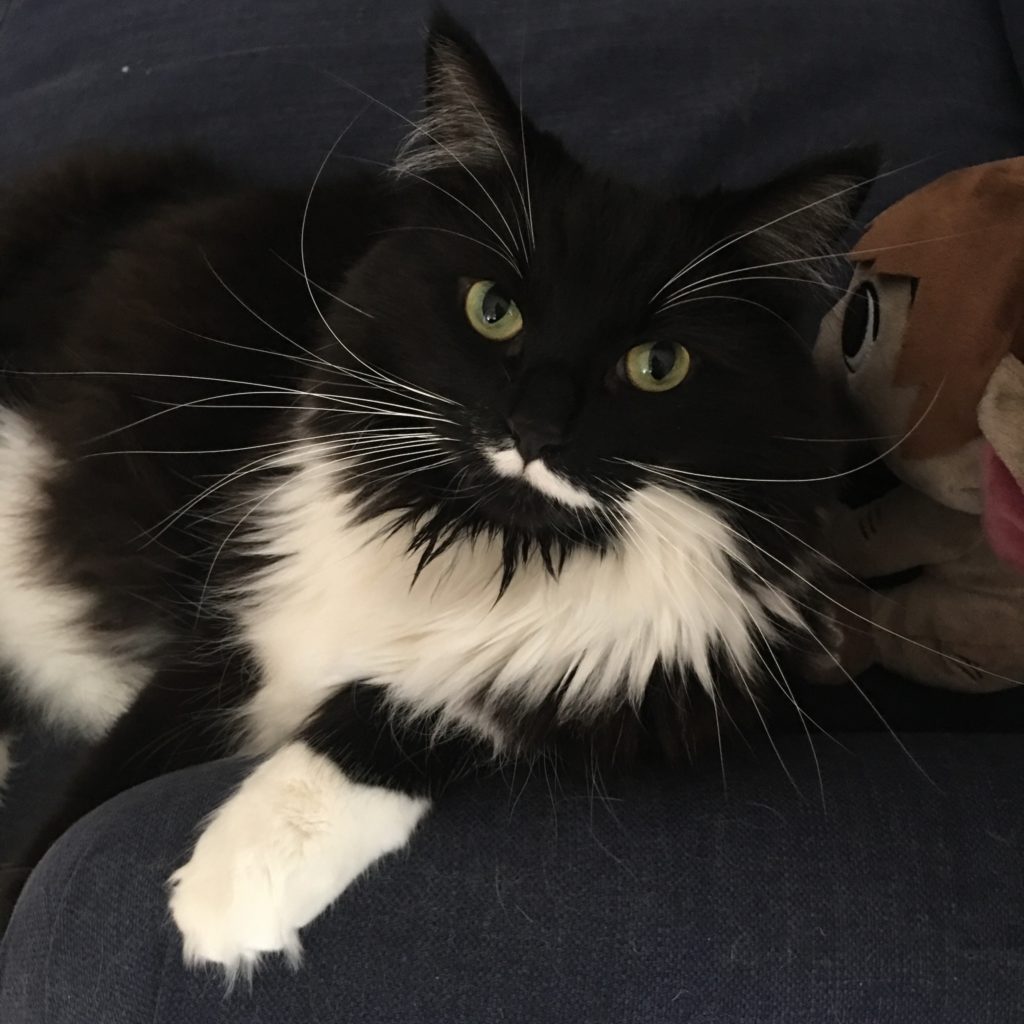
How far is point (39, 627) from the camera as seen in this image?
1.42 meters

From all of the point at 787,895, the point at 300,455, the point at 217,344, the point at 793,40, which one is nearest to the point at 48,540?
the point at 217,344

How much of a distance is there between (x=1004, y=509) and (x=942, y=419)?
0.14 m

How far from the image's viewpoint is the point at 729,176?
5.12 ft

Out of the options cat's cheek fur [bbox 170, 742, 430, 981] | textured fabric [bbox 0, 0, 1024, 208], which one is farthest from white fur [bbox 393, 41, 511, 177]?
cat's cheek fur [bbox 170, 742, 430, 981]

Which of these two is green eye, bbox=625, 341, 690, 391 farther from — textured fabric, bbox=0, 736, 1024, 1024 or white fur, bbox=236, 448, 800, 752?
textured fabric, bbox=0, 736, 1024, 1024

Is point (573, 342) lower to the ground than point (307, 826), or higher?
higher

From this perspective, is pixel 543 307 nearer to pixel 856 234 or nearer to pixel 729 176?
pixel 856 234

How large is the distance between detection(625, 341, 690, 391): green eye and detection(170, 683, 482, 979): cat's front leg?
45 centimetres

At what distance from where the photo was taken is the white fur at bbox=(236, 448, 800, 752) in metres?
0.98

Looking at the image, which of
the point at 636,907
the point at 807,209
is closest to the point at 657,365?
the point at 807,209

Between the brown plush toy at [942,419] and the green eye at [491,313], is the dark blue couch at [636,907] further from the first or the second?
the green eye at [491,313]

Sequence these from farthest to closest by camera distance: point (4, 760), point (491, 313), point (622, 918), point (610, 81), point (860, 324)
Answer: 1. point (610, 81)
2. point (4, 760)
3. point (860, 324)
4. point (491, 313)
5. point (622, 918)

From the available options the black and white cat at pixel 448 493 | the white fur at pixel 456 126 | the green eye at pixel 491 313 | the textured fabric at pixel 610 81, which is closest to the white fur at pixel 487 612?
the black and white cat at pixel 448 493

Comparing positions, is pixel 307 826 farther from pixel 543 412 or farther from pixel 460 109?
pixel 460 109
